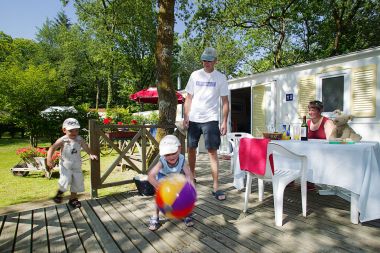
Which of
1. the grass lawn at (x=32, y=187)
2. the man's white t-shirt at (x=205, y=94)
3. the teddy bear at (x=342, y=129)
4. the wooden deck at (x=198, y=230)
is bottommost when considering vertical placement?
the grass lawn at (x=32, y=187)

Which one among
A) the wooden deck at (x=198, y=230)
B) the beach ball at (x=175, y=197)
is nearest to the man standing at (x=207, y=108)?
the wooden deck at (x=198, y=230)

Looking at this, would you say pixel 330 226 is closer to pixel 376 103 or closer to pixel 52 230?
pixel 52 230

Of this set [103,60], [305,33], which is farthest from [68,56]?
[305,33]

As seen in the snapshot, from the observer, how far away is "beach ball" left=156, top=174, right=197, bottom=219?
2066 mm

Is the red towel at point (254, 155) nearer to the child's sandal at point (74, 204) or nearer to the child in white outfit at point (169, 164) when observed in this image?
the child in white outfit at point (169, 164)

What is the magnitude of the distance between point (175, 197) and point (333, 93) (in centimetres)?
668

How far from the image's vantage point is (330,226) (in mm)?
2762

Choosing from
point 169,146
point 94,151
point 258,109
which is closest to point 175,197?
point 169,146

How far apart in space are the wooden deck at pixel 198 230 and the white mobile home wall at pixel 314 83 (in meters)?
3.76

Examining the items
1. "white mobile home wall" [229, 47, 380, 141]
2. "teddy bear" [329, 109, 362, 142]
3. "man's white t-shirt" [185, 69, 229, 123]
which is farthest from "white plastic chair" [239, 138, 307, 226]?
"white mobile home wall" [229, 47, 380, 141]

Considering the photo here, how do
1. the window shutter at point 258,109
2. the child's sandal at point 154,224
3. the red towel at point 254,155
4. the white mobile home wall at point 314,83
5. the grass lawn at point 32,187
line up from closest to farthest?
the child's sandal at point 154,224, the red towel at point 254,155, the grass lawn at point 32,187, the white mobile home wall at point 314,83, the window shutter at point 258,109

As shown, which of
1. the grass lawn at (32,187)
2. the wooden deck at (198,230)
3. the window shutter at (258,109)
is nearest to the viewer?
the wooden deck at (198,230)

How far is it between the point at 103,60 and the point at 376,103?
69.2 feet

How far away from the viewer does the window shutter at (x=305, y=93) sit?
755cm
